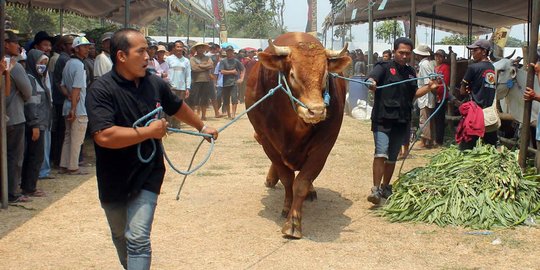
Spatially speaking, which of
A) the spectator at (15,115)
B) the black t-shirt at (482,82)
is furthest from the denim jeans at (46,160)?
the black t-shirt at (482,82)

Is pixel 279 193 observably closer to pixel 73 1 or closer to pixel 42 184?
pixel 42 184

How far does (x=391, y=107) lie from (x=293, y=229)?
199 cm

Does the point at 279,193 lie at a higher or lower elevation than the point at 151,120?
lower

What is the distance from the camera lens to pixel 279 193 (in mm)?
7828

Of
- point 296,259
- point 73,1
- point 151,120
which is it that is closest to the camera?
point 151,120

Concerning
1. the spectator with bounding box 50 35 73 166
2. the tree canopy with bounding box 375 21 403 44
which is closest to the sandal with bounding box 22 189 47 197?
the spectator with bounding box 50 35 73 166

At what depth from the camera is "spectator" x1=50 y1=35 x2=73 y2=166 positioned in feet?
28.3

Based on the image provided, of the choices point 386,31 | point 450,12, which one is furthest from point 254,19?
point 450,12

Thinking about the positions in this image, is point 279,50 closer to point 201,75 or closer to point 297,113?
point 297,113

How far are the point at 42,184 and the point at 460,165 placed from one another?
5069 mm

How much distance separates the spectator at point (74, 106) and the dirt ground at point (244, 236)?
15.9 inches

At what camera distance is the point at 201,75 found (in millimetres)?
15297

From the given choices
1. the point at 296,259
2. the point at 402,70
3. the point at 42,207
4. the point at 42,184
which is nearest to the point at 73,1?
the point at 42,184

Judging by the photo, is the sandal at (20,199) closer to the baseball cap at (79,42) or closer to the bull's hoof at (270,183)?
the baseball cap at (79,42)
